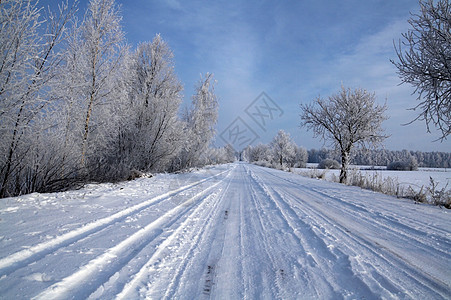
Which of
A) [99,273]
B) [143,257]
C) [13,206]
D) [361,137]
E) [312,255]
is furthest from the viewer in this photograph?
[361,137]

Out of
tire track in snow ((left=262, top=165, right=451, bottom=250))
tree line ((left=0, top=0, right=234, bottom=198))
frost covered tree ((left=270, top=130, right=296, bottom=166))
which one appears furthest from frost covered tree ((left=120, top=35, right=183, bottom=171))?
frost covered tree ((left=270, top=130, right=296, bottom=166))

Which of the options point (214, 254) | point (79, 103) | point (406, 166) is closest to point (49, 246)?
point (214, 254)

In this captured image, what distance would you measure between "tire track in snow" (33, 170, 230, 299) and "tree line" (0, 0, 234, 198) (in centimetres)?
338

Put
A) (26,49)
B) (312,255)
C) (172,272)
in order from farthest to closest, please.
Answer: (26,49), (312,255), (172,272)

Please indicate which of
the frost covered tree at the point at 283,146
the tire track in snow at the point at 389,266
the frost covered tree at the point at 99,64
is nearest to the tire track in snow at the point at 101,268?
the tire track in snow at the point at 389,266

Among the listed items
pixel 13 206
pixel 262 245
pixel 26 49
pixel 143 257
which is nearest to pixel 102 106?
pixel 26 49

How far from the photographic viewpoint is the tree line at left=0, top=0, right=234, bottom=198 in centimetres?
380

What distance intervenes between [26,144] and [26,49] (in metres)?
2.36

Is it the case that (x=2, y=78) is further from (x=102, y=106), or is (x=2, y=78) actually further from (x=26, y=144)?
(x=102, y=106)

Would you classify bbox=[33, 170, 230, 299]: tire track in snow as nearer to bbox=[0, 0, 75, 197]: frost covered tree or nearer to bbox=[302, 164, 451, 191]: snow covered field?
bbox=[0, 0, 75, 197]: frost covered tree

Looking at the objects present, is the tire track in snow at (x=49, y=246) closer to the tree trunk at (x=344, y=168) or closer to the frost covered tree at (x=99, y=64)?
the frost covered tree at (x=99, y=64)

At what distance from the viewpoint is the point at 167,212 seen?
13.2 ft

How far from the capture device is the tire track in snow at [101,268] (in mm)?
1505

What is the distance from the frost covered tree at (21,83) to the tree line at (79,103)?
Result: 0.06ft
